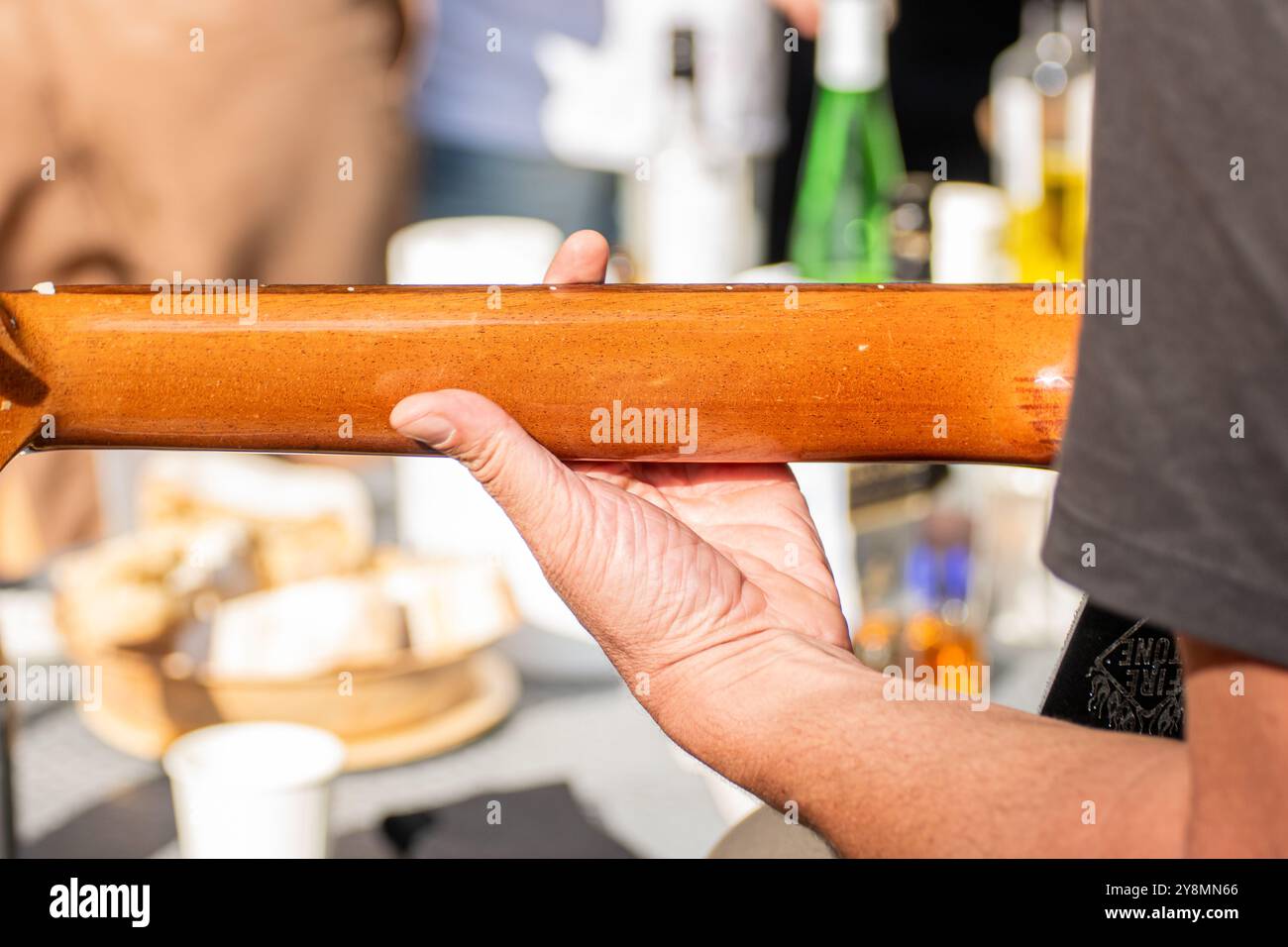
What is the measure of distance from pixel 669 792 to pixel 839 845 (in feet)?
1.32

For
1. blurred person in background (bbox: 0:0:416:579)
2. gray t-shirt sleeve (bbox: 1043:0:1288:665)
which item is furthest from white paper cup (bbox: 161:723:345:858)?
blurred person in background (bbox: 0:0:416:579)

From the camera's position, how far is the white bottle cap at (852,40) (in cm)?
109

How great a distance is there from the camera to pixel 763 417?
54cm

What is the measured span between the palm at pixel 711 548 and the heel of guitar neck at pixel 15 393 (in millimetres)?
266

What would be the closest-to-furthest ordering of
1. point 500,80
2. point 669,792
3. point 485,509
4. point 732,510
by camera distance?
point 732,510 < point 669,792 < point 485,509 < point 500,80

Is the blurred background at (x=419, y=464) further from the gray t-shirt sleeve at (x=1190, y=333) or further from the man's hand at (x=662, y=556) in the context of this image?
the man's hand at (x=662, y=556)

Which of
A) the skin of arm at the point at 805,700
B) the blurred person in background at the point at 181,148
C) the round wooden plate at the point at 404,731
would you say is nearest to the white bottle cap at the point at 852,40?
the skin of arm at the point at 805,700

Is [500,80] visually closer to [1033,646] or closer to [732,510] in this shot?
[1033,646]

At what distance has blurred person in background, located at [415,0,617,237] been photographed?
1.93 metres

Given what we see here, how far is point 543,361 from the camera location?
1.73 feet

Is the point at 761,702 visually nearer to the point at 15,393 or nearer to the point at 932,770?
the point at 932,770

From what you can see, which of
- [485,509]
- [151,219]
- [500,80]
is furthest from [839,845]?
[500,80]

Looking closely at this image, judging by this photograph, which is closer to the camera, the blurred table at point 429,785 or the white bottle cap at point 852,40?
the blurred table at point 429,785

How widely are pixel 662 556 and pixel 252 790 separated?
11.2 inches
